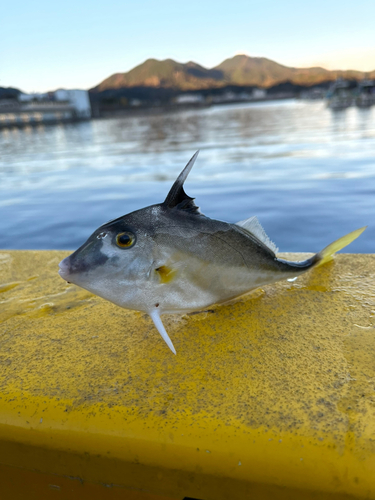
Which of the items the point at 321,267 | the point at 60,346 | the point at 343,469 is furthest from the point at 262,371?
the point at 321,267

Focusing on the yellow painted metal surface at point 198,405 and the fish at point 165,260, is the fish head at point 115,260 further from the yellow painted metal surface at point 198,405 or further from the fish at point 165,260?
the yellow painted metal surface at point 198,405

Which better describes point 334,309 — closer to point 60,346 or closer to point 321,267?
point 321,267

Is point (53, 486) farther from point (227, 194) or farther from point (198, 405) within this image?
point (227, 194)

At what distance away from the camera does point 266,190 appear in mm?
7668

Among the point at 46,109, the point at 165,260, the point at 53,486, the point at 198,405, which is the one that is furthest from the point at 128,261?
the point at 46,109

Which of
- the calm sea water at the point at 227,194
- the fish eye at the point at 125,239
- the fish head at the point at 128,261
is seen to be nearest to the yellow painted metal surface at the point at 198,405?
the fish head at the point at 128,261

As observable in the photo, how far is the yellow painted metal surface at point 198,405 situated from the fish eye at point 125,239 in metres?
0.51

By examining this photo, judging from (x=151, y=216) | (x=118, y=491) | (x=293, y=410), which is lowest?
(x=118, y=491)

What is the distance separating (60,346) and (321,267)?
1.61 meters

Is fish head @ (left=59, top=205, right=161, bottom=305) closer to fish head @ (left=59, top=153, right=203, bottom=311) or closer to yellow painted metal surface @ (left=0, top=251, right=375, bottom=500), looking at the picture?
fish head @ (left=59, top=153, right=203, bottom=311)

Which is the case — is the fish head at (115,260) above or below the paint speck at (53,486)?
above

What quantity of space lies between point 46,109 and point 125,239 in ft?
285

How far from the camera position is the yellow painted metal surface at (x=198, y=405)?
3.83 feet

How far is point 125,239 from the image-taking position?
1.50 meters
